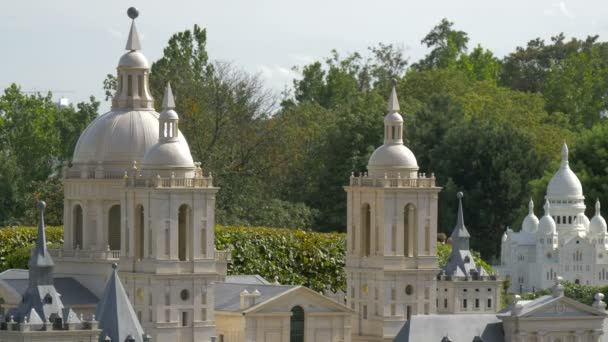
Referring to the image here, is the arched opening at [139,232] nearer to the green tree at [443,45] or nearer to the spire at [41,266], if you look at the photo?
the spire at [41,266]

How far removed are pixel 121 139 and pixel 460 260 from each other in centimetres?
1677

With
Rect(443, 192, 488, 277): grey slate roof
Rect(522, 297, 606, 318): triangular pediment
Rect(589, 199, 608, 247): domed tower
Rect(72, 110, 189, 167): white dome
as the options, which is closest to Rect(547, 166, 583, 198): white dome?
Rect(589, 199, 608, 247): domed tower

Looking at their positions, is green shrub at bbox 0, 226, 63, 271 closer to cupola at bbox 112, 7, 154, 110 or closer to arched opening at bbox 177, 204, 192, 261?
cupola at bbox 112, 7, 154, 110

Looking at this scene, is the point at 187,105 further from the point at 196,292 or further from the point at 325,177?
the point at 196,292

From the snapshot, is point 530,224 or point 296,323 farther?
point 530,224

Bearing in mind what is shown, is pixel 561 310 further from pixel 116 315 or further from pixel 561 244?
pixel 561 244

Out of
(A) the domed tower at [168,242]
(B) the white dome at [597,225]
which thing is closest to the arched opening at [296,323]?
(A) the domed tower at [168,242]

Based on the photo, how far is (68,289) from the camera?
95.9 meters

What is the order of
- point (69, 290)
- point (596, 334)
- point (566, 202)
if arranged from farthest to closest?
point (566, 202) → point (596, 334) → point (69, 290)

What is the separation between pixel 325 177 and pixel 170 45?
43.2 feet

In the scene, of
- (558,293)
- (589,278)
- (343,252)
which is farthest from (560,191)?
(558,293)

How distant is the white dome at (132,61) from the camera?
98.0 metres

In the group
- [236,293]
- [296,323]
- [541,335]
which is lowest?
[541,335]

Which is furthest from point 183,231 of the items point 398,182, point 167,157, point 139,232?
point 398,182
